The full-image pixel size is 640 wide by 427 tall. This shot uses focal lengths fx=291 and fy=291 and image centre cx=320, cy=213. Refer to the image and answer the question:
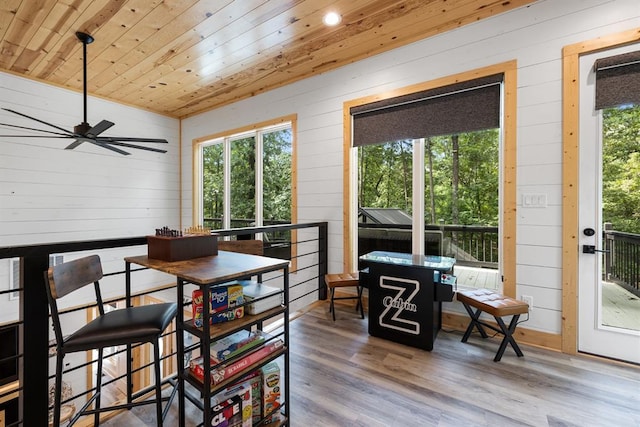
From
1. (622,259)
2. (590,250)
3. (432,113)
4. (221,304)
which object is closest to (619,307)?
(622,259)

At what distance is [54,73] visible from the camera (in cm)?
367

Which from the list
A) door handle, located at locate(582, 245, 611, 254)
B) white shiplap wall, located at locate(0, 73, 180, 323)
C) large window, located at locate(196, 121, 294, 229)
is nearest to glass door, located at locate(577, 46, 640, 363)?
door handle, located at locate(582, 245, 611, 254)

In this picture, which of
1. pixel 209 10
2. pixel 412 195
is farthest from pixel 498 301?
pixel 209 10

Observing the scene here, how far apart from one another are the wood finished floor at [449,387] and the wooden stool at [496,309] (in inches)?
4.0

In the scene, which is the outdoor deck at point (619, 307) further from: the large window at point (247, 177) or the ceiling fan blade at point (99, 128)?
the ceiling fan blade at point (99, 128)

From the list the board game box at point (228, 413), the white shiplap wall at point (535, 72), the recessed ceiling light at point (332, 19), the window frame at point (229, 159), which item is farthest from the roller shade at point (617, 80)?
the board game box at point (228, 413)

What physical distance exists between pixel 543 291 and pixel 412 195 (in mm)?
1385

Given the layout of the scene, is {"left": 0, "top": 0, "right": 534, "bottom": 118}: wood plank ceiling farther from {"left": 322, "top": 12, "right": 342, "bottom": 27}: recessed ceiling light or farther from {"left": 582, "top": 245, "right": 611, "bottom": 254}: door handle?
{"left": 582, "top": 245, "right": 611, "bottom": 254}: door handle

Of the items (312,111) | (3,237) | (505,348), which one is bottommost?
(505,348)

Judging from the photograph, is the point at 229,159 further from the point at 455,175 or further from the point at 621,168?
the point at 621,168

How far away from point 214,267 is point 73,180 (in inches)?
164

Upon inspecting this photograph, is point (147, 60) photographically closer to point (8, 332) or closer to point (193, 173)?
point (193, 173)

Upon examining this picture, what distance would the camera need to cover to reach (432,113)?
9.30 ft

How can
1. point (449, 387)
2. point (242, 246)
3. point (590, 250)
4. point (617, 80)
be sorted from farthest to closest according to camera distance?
1. point (242, 246)
2. point (590, 250)
3. point (617, 80)
4. point (449, 387)
